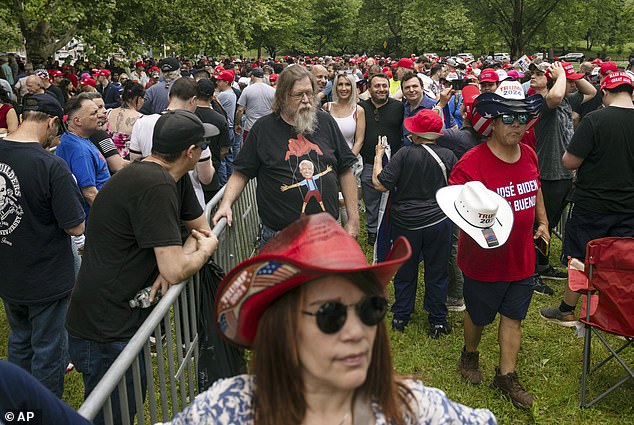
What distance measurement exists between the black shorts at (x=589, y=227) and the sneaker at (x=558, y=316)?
0.58 m

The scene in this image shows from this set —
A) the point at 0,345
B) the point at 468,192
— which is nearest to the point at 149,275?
the point at 468,192

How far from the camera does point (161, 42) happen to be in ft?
→ 57.5

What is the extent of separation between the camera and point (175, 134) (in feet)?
10.1

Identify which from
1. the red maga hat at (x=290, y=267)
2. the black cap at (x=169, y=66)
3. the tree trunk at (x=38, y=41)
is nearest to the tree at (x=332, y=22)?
the tree trunk at (x=38, y=41)

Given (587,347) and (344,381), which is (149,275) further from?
(587,347)

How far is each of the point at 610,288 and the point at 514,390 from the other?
98cm

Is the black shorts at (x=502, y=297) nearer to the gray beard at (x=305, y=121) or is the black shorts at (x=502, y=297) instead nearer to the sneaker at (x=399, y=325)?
the sneaker at (x=399, y=325)

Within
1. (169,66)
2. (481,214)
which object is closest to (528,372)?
(481,214)

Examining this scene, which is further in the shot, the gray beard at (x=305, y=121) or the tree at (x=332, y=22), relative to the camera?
the tree at (x=332, y=22)

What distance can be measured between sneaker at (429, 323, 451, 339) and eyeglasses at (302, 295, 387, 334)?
4000 millimetres

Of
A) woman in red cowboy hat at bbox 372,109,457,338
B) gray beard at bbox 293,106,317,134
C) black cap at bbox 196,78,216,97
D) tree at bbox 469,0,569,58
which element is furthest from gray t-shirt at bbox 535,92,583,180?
tree at bbox 469,0,569,58

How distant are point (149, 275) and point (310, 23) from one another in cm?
5967

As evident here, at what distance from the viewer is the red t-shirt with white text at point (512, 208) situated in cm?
421

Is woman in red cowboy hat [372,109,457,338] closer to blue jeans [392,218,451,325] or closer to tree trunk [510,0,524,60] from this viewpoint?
blue jeans [392,218,451,325]
